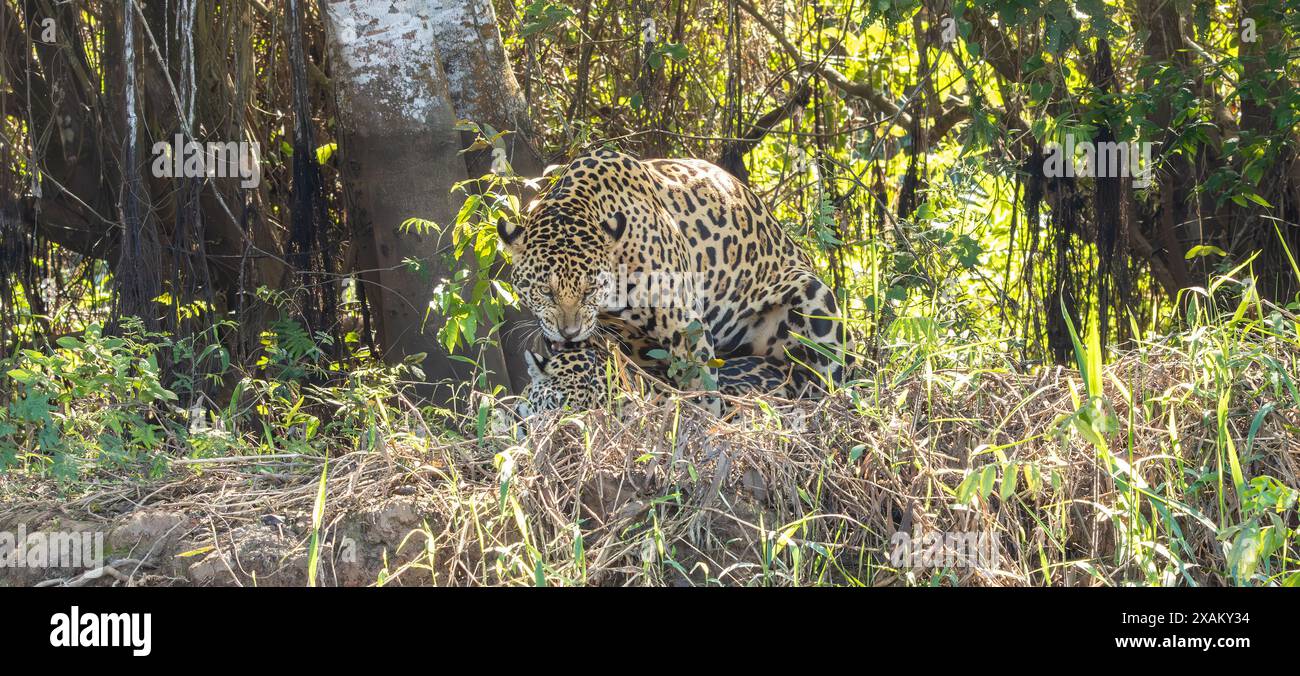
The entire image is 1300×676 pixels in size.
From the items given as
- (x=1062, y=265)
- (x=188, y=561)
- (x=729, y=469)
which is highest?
(x=1062, y=265)

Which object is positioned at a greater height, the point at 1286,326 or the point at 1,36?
the point at 1,36

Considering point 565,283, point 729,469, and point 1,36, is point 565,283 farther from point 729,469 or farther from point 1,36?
point 1,36

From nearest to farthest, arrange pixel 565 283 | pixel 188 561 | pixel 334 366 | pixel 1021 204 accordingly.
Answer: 1. pixel 188 561
2. pixel 565 283
3. pixel 334 366
4. pixel 1021 204

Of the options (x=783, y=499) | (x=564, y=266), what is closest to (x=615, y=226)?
(x=564, y=266)

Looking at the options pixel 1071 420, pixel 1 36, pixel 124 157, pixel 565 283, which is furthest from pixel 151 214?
pixel 1071 420

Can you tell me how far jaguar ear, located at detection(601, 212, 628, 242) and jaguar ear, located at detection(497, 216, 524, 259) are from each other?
0.33m

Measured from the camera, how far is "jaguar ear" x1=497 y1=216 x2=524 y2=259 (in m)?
5.14

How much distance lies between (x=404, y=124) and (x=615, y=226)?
4.42 ft

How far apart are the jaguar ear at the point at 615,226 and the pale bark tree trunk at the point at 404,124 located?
3.20 ft

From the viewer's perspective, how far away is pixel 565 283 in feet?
16.8

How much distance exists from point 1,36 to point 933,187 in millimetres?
4764

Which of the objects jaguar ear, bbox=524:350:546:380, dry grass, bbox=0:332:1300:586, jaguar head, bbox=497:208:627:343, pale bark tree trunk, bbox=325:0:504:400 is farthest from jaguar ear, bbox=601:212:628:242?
dry grass, bbox=0:332:1300:586

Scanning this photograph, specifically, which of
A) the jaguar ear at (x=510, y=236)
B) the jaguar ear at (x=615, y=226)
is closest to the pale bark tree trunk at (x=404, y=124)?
the jaguar ear at (x=510, y=236)

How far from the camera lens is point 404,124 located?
6.04 metres
